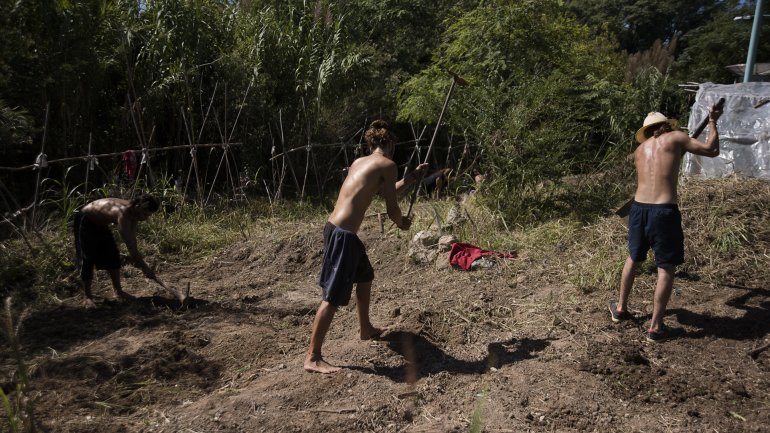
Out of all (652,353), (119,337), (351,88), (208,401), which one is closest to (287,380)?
(208,401)

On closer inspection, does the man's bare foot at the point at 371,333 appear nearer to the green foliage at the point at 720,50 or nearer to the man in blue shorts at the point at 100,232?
the man in blue shorts at the point at 100,232

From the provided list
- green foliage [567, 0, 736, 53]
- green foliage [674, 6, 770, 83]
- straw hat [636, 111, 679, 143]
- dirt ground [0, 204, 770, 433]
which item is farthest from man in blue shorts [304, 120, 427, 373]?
green foliage [567, 0, 736, 53]

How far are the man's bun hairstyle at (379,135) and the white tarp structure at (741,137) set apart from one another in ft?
14.1

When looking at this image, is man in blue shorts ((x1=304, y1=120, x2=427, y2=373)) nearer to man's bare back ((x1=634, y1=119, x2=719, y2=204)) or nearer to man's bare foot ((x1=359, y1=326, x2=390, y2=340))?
man's bare foot ((x1=359, y1=326, x2=390, y2=340))

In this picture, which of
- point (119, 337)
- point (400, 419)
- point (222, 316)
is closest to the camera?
point (400, 419)

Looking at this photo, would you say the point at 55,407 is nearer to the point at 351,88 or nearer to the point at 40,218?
the point at 40,218

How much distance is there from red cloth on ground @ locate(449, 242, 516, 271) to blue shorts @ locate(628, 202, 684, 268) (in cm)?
165

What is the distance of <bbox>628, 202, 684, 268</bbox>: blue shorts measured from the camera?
4.02 m

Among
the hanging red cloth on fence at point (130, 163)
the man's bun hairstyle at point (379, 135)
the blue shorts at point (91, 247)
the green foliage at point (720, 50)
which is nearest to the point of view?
the man's bun hairstyle at point (379, 135)

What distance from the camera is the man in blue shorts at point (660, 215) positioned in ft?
13.2

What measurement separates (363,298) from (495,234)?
2641 mm

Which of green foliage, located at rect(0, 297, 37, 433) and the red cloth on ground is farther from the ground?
green foliage, located at rect(0, 297, 37, 433)

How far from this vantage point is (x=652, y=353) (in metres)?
3.97

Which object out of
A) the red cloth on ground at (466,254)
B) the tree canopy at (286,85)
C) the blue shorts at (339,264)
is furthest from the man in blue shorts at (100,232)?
the red cloth on ground at (466,254)
